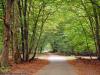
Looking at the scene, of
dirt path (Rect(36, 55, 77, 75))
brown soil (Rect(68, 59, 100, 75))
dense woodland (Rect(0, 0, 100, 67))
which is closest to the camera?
dirt path (Rect(36, 55, 77, 75))

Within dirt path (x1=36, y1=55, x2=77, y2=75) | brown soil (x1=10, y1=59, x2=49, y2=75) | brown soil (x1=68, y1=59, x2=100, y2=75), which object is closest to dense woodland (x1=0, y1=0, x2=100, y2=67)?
brown soil (x1=10, y1=59, x2=49, y2=75)

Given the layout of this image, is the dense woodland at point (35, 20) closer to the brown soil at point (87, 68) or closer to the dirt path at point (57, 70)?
the dirt path at point (57, 70)

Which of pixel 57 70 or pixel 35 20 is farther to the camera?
pixel 35 20

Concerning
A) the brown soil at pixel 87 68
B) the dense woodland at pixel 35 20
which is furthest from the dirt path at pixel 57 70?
the dense woodland at pixel 35 20

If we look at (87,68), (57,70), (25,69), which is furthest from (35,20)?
(25,69)

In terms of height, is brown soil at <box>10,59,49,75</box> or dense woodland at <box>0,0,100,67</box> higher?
dense woodland at <box>0,0,100,67</box>

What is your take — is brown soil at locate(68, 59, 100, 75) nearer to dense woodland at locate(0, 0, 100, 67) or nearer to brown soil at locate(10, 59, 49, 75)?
brown soil at locate(10, 59, 49, 75)

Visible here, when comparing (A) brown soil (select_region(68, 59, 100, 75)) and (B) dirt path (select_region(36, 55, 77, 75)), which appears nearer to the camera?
(B) dirt path (select_region(36, 55, 77, 75))

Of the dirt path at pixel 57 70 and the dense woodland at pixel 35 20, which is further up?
the dense woodland at pixel 35 20

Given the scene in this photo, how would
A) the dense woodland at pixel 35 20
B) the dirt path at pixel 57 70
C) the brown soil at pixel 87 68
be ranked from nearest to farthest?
1. the dirt path at pixel 57 70
2. the brown soil at pixel 87 68
3. the dense woodland at pixel 35 20

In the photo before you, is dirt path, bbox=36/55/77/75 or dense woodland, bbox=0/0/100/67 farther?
dense woodland, bbox=0/0/100/67

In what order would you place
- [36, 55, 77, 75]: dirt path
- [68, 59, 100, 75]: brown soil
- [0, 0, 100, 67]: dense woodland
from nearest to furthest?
[36, 55, 77, 75]: dirt path < [68, 59, 100, 75]: brown soil < [0, 0, 100, 67]: dense woodland

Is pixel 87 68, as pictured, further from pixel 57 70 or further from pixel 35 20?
pixel 35 20

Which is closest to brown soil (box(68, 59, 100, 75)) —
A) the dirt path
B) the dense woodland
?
the dirt path
